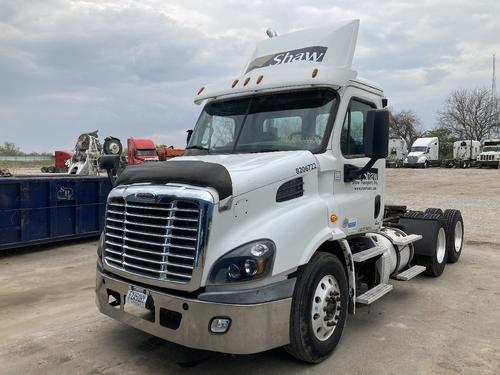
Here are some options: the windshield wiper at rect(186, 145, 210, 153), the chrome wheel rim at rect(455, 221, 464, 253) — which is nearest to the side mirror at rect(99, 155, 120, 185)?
the windshield wiper at rect(186, 145, 210, 153)

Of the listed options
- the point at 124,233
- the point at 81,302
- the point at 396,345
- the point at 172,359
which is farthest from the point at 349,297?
the point at 81,302

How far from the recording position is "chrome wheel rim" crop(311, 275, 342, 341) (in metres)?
4.11

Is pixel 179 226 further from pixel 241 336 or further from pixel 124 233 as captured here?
pixel 241 336

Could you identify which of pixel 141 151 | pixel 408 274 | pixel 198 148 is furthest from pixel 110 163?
pixel 141 151

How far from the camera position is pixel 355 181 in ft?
16.7

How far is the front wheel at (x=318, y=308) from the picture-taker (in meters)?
3.89

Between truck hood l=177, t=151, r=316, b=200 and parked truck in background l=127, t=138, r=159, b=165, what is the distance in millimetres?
29100

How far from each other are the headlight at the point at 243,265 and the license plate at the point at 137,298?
684mm

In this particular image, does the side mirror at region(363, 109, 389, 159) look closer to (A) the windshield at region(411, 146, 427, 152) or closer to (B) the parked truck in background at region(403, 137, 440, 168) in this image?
(B) the parked truck in background at region(403, 137, 440, 168)

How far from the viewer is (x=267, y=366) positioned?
4.15 m

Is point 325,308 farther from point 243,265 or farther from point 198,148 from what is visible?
point 198,148

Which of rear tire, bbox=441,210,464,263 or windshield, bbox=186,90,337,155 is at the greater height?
windshield, bbox=186,90,337,155

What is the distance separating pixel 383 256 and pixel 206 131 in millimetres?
2596

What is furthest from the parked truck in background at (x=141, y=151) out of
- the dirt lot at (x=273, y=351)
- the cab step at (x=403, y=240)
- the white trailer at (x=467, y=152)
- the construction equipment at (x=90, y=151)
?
the white trailer at (x=467, y=152)
